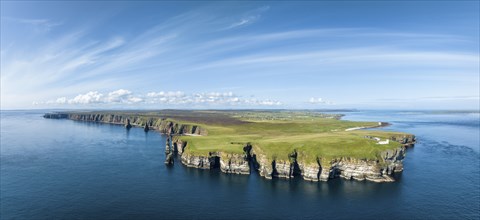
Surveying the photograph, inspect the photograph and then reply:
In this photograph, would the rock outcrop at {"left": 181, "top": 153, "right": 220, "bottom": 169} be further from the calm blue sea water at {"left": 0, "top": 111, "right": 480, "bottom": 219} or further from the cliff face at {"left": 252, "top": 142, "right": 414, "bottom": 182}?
the cliff face at {"left": 252, "top": 142, "right": 414, "bottom": 182}

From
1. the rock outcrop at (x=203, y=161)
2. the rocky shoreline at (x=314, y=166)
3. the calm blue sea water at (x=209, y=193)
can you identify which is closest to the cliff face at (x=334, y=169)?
the rocky shoreline at (x=314, y=166)

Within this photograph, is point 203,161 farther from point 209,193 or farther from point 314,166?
point 314,166

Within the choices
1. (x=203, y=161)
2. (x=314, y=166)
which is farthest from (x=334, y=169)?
(x=203, y=161)

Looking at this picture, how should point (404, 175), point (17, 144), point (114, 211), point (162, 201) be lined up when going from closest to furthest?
point (114, 211)
point (162, 201)
point (404, 175)
point (17, 144)

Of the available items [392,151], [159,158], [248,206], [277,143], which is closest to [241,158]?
[277,143]

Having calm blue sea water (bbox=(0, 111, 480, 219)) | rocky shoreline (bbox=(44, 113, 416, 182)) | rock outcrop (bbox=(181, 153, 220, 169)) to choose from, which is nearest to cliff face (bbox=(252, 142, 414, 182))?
rocky shoreline (bbox=(44, 113, 416, 182))

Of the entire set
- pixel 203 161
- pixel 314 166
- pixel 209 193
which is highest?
pixel 314 166

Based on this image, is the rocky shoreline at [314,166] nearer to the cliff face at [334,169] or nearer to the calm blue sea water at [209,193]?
the cliff face at [334,169]

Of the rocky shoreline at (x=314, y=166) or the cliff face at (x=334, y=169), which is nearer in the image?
the cliff face at (x=334, y=169)

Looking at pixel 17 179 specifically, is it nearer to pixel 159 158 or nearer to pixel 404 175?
pixel 159 158

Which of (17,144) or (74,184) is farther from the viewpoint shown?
(17,144)

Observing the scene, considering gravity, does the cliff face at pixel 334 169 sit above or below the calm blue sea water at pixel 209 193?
above
